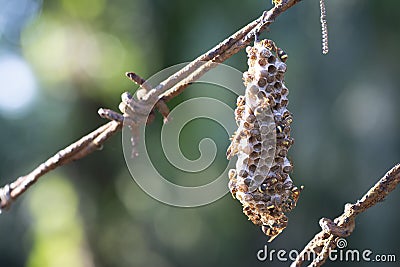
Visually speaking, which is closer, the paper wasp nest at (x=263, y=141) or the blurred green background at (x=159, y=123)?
the paper wasp nest at (x=263, y=141)

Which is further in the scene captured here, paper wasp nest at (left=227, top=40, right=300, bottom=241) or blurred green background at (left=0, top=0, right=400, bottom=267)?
blurred green background at (left=0, top=0, right=400, bottom=267)

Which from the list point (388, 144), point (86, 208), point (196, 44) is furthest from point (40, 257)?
point (388, 144)

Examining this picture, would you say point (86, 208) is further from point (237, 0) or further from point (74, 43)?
point (237, 0)

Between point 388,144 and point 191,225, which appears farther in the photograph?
point 191,225

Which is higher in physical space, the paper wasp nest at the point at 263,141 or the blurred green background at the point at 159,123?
the blurred green background at the point at 159,123
